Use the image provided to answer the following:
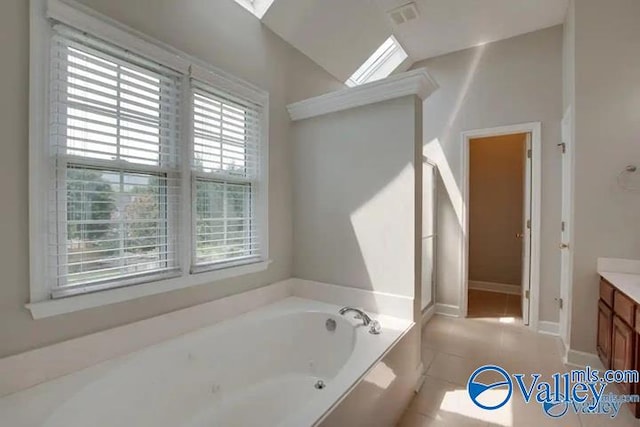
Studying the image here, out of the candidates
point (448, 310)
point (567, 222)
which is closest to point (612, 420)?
point (567, 222)

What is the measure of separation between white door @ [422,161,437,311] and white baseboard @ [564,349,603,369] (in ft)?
4.11

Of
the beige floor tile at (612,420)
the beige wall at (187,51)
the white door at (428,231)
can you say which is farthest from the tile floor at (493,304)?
the beige wall at (187,51)

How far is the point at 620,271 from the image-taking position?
233 cm

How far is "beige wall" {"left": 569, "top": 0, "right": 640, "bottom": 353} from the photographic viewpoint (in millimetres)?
2305

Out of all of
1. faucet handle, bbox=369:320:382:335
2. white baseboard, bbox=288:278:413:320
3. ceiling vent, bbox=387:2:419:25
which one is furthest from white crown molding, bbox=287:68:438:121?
faucet handle, bbox=369:320:382:335

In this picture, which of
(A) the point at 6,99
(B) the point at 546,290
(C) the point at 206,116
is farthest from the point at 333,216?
(B) the point at 546,290

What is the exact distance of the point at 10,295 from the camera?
4.26 ft

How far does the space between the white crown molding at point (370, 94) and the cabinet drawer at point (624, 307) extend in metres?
1.84

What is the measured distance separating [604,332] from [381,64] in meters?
3.41

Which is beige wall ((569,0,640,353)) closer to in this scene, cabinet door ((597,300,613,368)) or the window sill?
cabinet door ((597,300,613,368))

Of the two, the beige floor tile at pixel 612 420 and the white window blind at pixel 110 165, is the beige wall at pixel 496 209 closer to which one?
the beige floor tile at pixel 612 420

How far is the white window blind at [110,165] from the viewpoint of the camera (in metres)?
1.43

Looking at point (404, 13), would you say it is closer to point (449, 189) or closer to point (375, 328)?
point (449, 189)

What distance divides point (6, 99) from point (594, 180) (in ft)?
12.1
